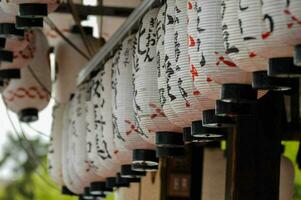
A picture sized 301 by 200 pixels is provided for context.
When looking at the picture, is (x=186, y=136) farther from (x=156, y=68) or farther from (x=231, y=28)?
(x=231, y=28)

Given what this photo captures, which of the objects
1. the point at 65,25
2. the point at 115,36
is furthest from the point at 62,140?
the point at 115,36

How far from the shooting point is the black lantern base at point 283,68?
12.5 ft

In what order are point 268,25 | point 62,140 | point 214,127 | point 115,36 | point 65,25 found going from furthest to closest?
point 65,25 → point 62,140 → point 115,36 → point 214,127 → point 268,25

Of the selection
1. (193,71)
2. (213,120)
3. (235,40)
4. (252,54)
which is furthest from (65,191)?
(252,54)

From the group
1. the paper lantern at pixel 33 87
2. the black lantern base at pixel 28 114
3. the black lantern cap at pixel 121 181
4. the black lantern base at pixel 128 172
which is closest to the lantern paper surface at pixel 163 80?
the black lantern base at pixel 128 172

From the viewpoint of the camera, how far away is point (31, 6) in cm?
569

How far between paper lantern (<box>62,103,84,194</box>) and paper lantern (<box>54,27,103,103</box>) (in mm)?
273

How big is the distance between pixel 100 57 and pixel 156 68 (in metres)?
2.26

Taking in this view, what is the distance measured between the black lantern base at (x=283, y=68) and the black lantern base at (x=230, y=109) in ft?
2.08

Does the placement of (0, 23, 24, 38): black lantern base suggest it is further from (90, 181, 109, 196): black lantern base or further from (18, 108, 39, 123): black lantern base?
(18, 108, 39, 123): black lantern base

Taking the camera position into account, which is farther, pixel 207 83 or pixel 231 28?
pixel 207 83

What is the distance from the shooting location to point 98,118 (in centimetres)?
708

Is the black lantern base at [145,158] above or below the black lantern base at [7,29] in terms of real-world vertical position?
below

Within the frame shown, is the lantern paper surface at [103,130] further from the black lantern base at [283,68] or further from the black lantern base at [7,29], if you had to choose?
the black lantern base at [283,68]
